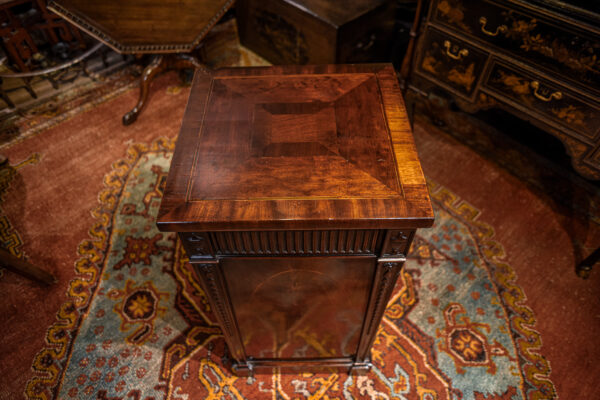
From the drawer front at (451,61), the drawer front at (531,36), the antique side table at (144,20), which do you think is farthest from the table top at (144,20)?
the drawer front at (531,36)

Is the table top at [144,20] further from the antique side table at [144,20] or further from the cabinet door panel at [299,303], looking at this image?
the cabinet door panel at [299,303]

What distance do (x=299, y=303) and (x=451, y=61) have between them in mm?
1268

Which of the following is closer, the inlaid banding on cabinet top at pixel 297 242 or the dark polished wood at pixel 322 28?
the inlaid banding on cabinet top at pixel 297 242

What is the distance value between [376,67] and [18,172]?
1905 mm

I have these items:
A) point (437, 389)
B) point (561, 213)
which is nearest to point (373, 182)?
point (437, 389)

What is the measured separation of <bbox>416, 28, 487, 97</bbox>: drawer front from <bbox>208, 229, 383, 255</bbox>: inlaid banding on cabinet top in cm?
112

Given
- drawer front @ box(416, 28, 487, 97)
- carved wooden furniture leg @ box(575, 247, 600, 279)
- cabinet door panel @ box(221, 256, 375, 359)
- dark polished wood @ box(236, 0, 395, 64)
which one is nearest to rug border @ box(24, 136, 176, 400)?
cabinet door panel @ box(221, 256, 375, 359)

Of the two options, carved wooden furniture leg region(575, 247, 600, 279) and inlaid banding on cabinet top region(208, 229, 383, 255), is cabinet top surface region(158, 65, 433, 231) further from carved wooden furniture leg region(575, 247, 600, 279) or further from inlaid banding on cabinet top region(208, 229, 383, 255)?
carved wooden furniture leg region(575, 247, 600, 279)

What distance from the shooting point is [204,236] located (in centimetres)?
77

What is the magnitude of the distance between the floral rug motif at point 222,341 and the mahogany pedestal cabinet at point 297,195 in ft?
0.96

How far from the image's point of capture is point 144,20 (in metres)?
1.85

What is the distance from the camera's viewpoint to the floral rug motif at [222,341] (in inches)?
49.9

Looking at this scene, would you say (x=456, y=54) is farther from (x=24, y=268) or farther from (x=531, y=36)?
(x=24, y=268)

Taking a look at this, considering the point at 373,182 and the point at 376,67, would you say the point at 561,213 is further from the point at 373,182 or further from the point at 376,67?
the point at 373,182
